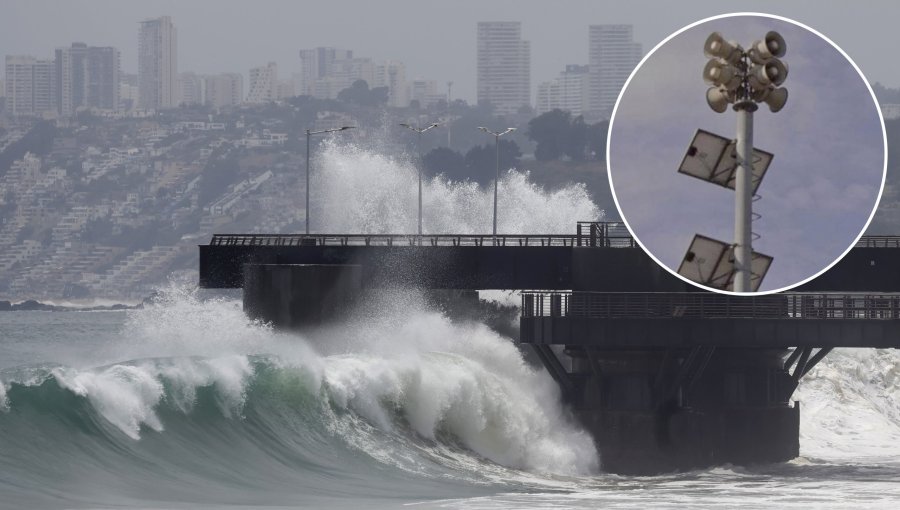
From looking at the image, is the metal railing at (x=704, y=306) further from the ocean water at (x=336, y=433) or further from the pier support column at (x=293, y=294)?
the pier support column at (x=293, y=294)

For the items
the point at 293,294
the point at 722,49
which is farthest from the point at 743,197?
the point at 293,294

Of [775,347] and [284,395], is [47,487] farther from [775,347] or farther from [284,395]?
[775,347]

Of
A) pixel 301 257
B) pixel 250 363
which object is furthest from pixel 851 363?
pixel 250 363

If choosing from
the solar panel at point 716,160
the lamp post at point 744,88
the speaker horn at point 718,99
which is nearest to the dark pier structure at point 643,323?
the solar panel at point 716,160

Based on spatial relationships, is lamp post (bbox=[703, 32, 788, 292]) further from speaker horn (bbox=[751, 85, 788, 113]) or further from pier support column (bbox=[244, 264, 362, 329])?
pier support column (bbox=[244, 264, 362, 329])

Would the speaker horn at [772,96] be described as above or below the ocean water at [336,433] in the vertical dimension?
above

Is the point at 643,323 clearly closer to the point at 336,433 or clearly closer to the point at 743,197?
the point at 336,433
